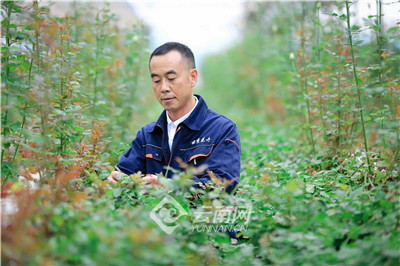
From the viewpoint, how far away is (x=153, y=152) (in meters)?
3.13

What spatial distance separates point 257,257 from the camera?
2164 millimetres

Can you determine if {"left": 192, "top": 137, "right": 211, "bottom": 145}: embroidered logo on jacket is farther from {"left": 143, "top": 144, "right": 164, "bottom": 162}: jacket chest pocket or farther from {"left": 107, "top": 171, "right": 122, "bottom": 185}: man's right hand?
{"left": 107, "top": 171, "right": 122, "bottom": 185}: man's right hand

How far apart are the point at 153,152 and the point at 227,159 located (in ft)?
2.04

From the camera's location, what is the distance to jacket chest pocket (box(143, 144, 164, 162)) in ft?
10.2

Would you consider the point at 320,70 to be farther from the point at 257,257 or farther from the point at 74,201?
the point at 74,201

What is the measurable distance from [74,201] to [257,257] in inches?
39.0

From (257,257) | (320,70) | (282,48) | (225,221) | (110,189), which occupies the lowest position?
(257,257)

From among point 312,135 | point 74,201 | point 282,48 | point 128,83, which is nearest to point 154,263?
point 74,201

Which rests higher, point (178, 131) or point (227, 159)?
point (178, 131)

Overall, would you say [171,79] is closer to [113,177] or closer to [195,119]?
[195,119]
